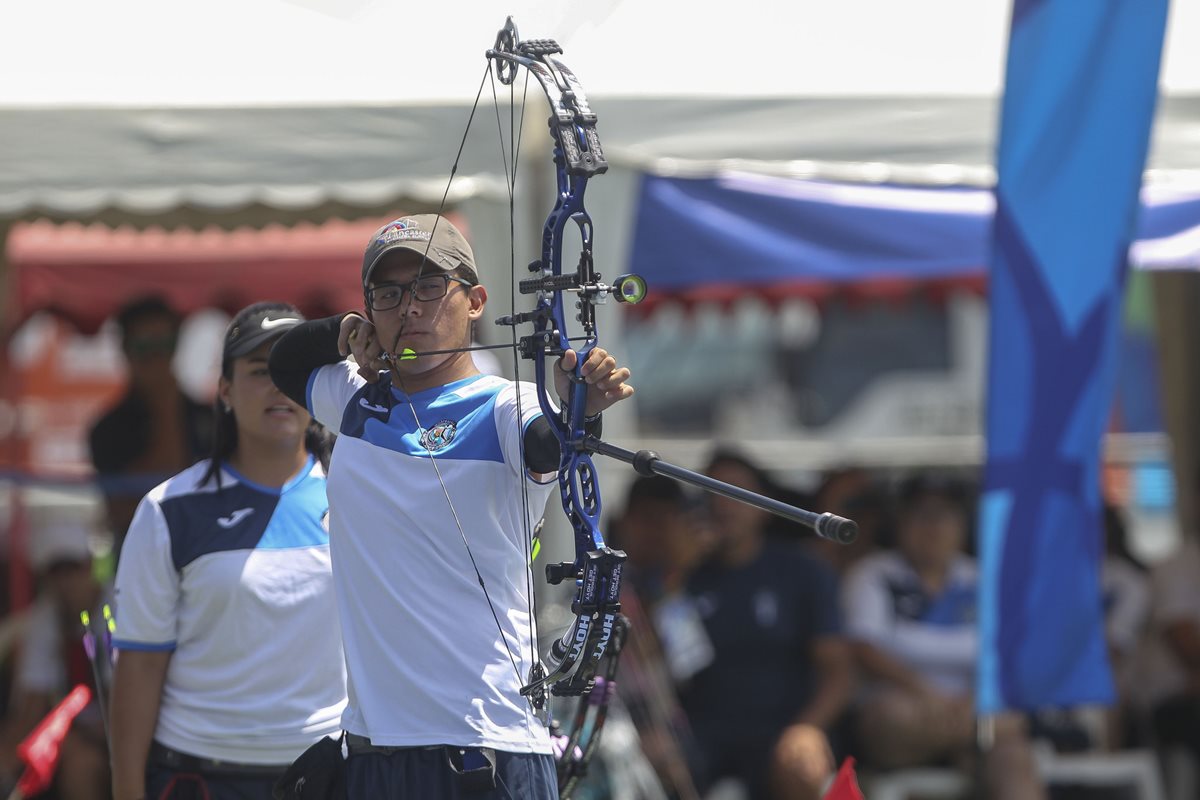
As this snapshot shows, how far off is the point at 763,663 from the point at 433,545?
3048 mm

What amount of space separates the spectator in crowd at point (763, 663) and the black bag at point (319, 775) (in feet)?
9.28

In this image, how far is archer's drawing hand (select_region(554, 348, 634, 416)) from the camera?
6.81 ft

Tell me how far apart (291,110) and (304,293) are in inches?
111

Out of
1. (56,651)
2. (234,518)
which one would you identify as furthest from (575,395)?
(56,651)

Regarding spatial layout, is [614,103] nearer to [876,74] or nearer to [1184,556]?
[876,74]

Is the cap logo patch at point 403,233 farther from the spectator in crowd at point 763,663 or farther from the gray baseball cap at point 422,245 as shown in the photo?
the spectator in crowd at point 763,663

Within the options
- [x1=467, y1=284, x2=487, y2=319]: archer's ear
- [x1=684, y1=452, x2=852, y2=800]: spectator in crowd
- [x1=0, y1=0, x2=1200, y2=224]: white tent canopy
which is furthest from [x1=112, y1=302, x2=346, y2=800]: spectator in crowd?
[x1=684, y1=452, x2=852, y2=800]: spectator in crowd

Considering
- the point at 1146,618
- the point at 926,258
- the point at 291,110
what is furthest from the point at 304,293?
the point at 1146,618

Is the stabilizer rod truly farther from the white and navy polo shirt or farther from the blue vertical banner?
the blue vertical banner

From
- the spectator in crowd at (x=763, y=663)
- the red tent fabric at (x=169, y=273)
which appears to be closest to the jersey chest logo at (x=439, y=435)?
the spectator in crowd at (x=763, y=663)

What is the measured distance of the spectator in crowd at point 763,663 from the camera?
5.11 m

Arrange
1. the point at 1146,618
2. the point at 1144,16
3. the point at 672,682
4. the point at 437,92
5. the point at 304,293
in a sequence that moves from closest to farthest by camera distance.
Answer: the point at 1144,16
the point at 437,92
the point at 672,682
the point at 1146,618
the point at 304,293

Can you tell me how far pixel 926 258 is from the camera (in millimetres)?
4973

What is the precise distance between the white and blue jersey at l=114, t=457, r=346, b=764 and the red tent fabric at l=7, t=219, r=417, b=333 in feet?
12.9
